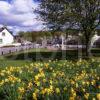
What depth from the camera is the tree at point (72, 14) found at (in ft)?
114

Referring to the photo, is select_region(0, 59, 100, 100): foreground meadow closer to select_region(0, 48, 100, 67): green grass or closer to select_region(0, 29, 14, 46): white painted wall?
select_region(0, 48, 100, 67): green grass

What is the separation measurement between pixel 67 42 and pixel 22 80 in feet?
329

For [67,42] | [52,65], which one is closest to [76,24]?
[52,65]

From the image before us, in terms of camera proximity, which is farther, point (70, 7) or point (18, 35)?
point (18, 35)

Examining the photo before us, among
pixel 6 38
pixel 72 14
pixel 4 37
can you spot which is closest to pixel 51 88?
pixel 72 14

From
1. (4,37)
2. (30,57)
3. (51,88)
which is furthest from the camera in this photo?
(4,37)

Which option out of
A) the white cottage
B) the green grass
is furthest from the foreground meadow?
the white cottage

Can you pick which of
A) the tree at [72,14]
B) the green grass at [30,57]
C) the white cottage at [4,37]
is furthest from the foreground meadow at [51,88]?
the white cottage at [4,37]

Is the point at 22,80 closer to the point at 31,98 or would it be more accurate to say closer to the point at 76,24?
the point at 31,98

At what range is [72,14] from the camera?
112 ft

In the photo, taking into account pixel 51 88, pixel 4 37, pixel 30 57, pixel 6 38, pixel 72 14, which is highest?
pixel 72 14

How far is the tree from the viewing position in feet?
114

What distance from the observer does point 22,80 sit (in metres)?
9.07

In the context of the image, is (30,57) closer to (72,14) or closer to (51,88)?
(72,14)
